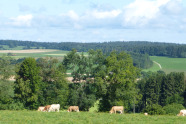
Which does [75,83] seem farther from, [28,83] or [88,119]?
[88,119]

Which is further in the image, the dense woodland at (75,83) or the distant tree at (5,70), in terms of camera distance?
the distant tree at (5,70)

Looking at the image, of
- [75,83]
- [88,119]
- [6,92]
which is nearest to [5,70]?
[6,92]

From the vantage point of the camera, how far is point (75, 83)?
56.1 metres

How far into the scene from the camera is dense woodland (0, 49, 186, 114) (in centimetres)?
4772

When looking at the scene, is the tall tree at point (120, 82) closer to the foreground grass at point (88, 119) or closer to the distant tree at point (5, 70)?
the distant tree at point (5, 70)

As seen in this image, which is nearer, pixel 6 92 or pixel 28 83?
pixel 28 83

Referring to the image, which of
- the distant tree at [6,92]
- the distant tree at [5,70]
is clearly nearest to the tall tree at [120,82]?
the distant tree at [6,92]

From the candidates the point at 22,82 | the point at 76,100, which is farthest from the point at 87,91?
the point at 22,82

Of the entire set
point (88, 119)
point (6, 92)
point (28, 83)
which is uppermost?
point (88, 119)

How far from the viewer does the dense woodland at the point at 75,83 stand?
157ft

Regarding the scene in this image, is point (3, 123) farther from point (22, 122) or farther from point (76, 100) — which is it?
point (76, 100)

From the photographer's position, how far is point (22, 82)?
4903 centimetres

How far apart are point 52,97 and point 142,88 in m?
53.2

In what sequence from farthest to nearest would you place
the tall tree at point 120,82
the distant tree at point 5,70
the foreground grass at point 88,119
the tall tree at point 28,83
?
1. the distant tree at point 5,70
2. the tall tree at point 28,83
3. the tall tree at point 120,82
4. the foreground grass at point 88,119
